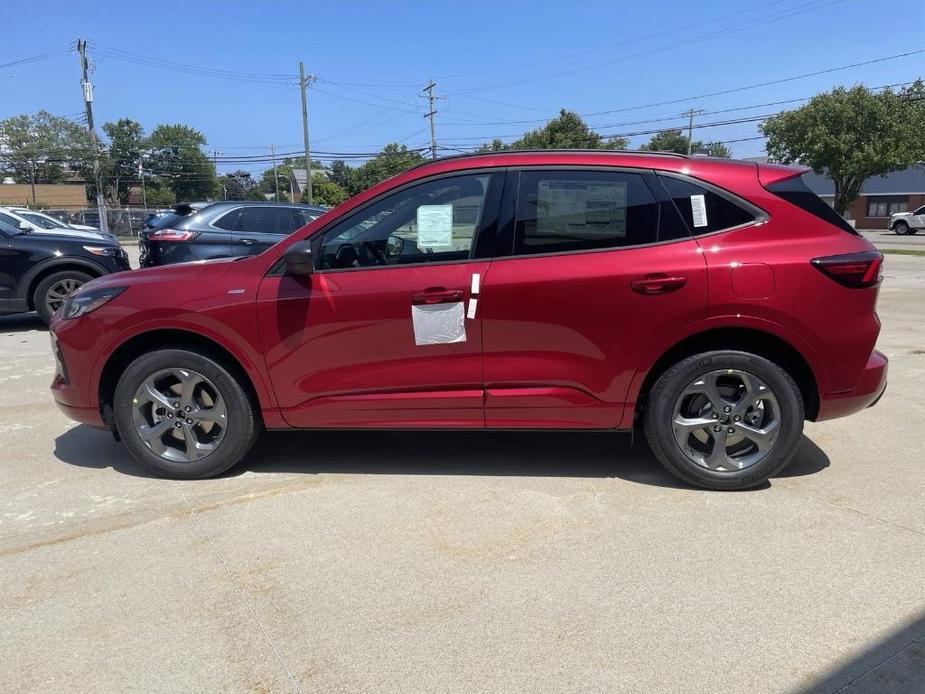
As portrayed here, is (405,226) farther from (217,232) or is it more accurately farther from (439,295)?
(217,232)

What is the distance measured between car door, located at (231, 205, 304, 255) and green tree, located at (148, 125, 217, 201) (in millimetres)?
95899

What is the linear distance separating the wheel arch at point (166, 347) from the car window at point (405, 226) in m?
0.81

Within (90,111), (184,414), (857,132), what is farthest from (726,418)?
(90,111)

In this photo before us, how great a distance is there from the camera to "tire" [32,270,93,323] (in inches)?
355

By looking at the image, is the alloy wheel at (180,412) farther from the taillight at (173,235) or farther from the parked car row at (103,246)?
the taillight at (173,235)

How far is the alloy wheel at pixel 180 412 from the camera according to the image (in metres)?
4.02

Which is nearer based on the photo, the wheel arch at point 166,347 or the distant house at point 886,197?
the wheel arch at point 166,347

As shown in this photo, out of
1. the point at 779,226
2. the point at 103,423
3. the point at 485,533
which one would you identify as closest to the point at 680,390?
the point at 779,226

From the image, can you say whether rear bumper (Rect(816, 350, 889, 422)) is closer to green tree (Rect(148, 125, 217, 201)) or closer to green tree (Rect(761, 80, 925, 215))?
green tree (Rect(761, 80, 925, 215))

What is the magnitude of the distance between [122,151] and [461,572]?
10353cm

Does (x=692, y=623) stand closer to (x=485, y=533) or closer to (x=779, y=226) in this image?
(x=485, y=533)

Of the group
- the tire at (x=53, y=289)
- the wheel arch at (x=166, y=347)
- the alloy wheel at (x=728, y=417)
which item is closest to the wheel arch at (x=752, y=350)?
the alloy wheel at (x=728, y=417)

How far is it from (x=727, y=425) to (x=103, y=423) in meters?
3.60

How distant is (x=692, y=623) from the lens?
2.67 meters
